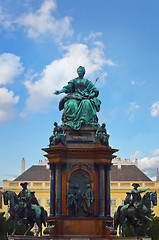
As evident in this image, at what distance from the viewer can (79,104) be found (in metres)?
35.2

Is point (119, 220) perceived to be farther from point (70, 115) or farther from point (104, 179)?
point (70, 115)

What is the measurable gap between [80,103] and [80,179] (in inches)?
193

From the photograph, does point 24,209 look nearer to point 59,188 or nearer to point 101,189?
point 59,188

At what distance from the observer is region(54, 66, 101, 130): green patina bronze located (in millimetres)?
34656

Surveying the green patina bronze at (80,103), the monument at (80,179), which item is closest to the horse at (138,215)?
the monument at (80,179)

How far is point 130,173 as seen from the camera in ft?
349

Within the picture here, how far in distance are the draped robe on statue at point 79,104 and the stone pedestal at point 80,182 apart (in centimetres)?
162

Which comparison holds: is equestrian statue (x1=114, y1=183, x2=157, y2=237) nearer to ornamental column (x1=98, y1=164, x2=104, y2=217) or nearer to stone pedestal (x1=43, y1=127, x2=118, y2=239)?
stone pedestal (x1=43, y1=127, x2=118, y2=239)

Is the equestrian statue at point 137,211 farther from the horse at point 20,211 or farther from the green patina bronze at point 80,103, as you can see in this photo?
the green patina bronze at point 80,103

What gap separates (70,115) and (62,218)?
6.45 meters

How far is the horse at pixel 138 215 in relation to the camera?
32344mm

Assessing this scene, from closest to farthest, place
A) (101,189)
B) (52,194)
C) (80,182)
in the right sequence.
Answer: (101,189), (52,194), (80,182)

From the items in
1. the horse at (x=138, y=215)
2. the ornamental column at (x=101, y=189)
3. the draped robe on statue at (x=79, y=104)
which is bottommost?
the horse at (x=138, y=215)

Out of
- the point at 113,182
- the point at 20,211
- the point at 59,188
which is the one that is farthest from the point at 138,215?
the point at 113,182
